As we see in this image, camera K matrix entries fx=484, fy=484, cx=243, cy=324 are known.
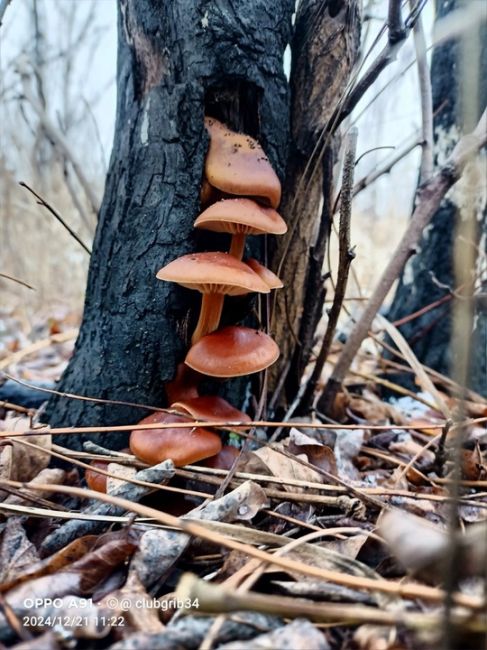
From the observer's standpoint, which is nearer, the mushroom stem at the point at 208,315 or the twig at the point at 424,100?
the mushroom stem at the point at 208,315

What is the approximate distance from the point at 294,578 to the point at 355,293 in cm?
541

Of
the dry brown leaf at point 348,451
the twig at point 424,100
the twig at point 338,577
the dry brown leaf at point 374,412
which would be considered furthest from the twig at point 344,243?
the twig at point 338,577

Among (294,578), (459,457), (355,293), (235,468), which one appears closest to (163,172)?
(235,468)

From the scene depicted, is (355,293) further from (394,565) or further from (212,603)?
(212,603)

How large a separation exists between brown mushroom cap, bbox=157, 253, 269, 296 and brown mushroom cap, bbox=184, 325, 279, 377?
0.19 meters

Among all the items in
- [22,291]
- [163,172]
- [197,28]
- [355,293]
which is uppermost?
[197,28]

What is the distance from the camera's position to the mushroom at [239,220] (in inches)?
53.3

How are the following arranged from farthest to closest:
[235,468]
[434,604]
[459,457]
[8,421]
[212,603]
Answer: [8,421]
[235,468]
[434,604]
[212,603]
[459,457]

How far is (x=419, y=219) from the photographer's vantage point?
174cm

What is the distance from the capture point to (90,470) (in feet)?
4.62

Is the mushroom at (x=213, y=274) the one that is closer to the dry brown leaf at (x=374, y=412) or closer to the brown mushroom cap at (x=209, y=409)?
the brown mushroom cap at (x=209, y=409)

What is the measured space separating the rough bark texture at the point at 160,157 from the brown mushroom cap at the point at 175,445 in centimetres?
25

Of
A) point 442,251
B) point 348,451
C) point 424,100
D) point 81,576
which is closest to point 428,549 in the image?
point 81,576

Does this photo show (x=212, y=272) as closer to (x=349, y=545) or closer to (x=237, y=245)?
(x=237, y=245)
